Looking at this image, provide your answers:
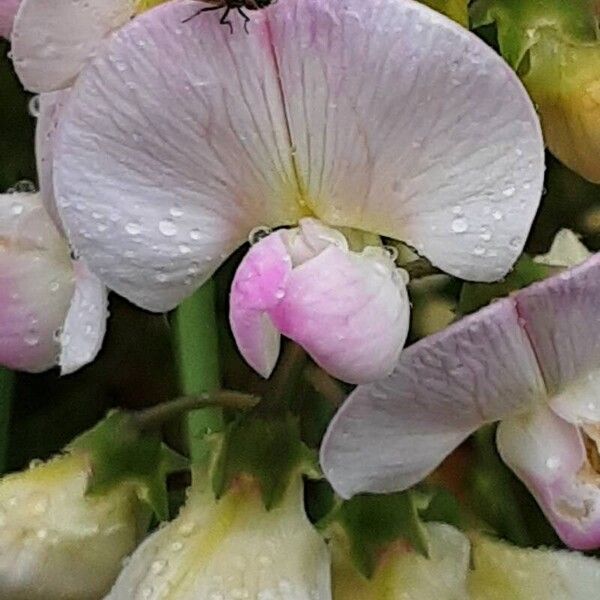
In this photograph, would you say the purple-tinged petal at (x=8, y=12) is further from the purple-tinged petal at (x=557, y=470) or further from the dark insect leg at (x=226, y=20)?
the purple-tinged petal at (x=557, y=470)

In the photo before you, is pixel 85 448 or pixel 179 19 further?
pixel 85 448

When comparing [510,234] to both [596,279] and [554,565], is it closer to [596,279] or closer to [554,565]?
[596,279]

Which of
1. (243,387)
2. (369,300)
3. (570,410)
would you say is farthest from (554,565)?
(243,387)

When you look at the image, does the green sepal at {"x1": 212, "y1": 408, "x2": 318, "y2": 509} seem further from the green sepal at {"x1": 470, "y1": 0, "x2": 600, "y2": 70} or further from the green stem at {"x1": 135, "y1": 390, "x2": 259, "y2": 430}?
the green sepal at {"x1": 470, "y1": 0, "x2": 600, "y2": 70}

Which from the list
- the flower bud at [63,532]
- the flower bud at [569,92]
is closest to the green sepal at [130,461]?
the flower bud at [63,532]

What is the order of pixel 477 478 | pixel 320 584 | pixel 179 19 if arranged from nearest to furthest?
pixel 179 19 → pixel 320 584 → pixel 477 478

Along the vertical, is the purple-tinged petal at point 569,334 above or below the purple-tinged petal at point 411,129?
below
